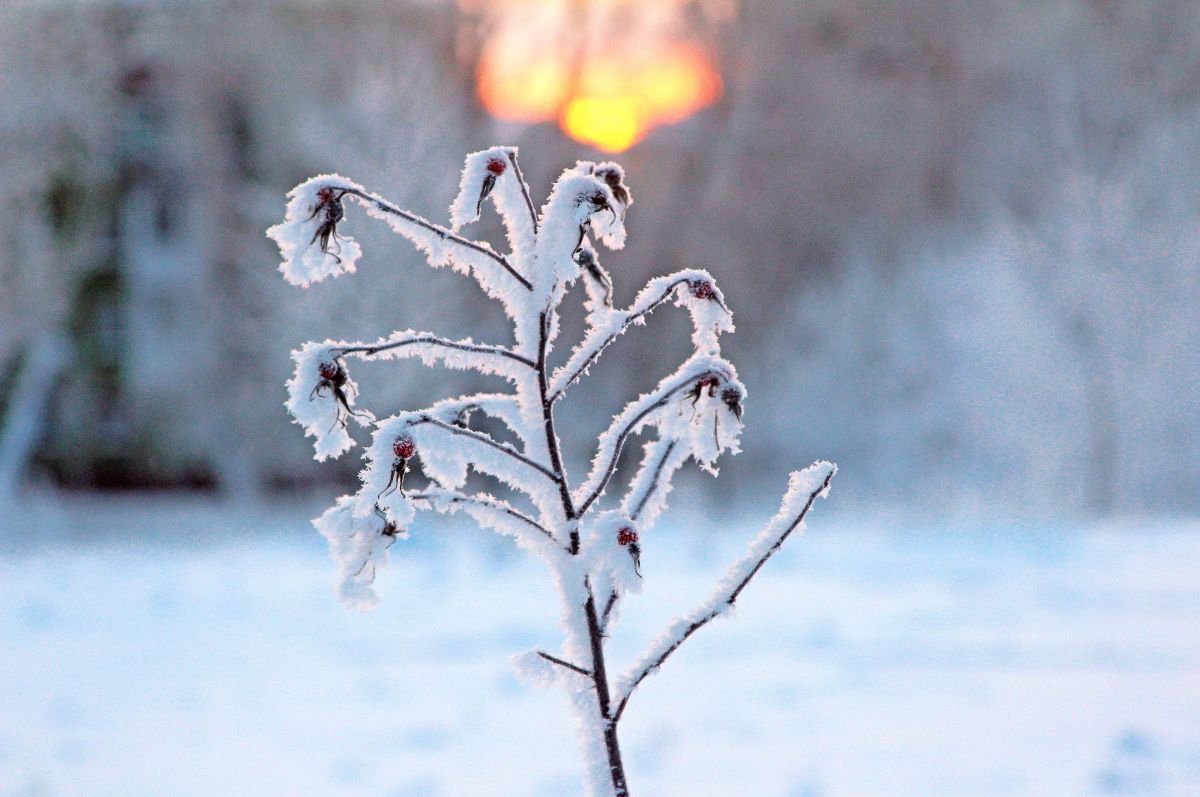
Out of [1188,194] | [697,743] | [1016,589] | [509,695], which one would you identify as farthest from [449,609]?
[1188,194]

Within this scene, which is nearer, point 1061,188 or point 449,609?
point 449,609

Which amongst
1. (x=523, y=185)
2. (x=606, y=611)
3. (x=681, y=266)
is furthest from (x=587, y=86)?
(x=606, y=611)

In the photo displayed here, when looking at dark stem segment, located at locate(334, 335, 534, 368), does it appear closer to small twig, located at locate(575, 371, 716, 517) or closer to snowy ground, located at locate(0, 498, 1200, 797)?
small twig, located at locate(575, 371, 716, 517)

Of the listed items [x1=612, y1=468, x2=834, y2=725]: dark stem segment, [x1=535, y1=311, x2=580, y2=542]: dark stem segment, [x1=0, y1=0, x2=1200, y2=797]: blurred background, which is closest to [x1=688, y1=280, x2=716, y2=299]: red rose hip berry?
[x1=535, y1=311, x2=580, y2=542]: dark stem segment

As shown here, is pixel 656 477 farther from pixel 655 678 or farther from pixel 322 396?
pixel 655 678

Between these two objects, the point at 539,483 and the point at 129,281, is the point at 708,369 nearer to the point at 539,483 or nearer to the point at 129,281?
the point at 539,483

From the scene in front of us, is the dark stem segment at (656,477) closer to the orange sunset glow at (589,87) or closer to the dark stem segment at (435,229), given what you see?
the dark stem segment at (435,229)
